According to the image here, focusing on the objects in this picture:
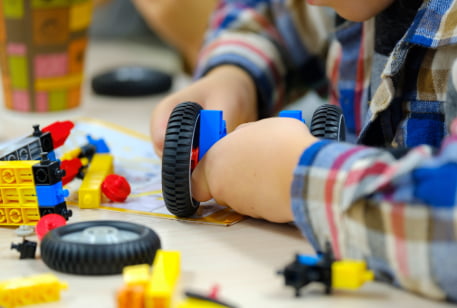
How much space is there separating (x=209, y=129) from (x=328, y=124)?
9 centimetres

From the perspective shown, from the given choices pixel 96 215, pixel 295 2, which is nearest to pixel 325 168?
pixel 96 215

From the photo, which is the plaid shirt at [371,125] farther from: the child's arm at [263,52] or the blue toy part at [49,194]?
the blue toy part at [49,194]

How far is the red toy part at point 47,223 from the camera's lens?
0.47 metres

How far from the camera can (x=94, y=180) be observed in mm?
573

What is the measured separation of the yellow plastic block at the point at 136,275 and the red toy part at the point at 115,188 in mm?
157

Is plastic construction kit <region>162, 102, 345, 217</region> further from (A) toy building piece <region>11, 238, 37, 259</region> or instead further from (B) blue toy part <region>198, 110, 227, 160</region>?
(A) toy building piece <region>11, 238, 37, 259</region>

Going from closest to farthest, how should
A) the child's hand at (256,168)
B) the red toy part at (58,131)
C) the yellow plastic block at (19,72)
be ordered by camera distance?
1. the child's hand at (256,168)
2. the red toy part at (58,131)
3. the yellow plastic block at (19,72)

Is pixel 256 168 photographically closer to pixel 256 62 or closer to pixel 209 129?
pixel 209 129

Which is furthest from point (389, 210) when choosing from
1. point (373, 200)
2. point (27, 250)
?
point (27, 250)

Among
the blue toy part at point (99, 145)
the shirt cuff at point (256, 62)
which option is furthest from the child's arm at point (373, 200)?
the shirt cuff at point (256, 62)

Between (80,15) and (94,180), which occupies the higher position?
(80,15)

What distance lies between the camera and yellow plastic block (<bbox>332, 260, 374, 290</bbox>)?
40 cm

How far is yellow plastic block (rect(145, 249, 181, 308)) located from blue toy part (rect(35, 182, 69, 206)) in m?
0.10

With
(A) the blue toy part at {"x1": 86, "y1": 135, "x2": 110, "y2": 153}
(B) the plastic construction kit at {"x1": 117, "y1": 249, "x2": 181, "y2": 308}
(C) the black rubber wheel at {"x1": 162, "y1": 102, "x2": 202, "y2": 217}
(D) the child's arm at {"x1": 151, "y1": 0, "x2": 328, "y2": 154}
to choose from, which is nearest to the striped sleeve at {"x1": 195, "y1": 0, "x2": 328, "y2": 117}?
(D) the child's arm at {"x1": 151, "y1": 0, "x2": 328, "y2": 154}
